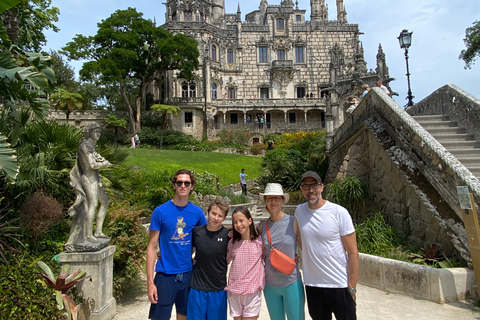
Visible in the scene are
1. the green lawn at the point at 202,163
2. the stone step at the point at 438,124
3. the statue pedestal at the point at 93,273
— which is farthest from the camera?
the green lawn at the point at 202,163

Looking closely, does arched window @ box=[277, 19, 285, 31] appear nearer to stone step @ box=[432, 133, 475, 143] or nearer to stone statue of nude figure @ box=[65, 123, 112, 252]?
stone step @ box=[432, 133, 475, 143]

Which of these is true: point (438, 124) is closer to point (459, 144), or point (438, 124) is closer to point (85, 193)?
point (459, 144)

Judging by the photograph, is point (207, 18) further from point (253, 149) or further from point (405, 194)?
point (405, 194)

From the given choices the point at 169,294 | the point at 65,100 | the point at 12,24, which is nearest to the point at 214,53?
the point at 65,100

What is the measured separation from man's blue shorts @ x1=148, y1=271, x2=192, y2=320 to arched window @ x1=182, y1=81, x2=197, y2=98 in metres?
40.3

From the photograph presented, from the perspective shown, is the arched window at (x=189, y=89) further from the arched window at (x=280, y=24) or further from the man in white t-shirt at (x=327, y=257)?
the man in white t-shirt at (x=327, y=257)

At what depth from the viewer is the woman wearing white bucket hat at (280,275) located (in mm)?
3469

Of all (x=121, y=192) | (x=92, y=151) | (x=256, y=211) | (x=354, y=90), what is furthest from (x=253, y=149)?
(x=92, y=151)

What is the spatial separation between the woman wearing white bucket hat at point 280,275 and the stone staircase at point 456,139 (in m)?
5.20

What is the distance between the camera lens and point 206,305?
356 cm

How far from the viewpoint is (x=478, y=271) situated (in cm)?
489

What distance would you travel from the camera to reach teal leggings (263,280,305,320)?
3.44 meters

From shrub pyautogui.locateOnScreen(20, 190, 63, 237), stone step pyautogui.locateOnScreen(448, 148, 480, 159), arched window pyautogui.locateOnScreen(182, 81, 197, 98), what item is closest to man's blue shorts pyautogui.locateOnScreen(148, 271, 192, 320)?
shrub pyautogui.locateOnScreen(20, 190, 63, 237)

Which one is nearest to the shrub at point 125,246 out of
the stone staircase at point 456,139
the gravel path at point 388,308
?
the gravel path at point 388,308
